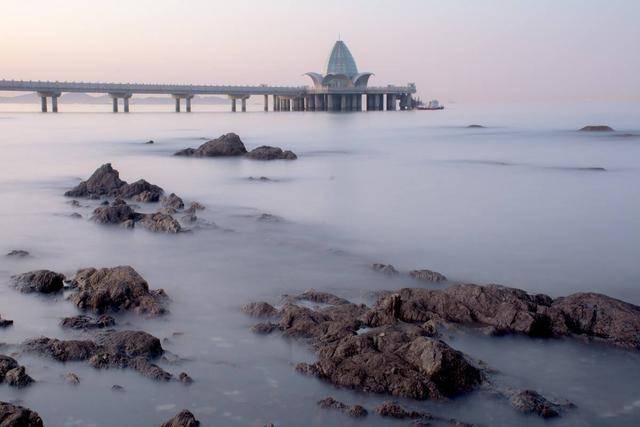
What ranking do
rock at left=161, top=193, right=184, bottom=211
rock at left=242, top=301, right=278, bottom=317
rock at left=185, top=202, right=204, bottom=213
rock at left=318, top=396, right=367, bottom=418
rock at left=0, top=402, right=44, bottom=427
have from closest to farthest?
1. rock at left=0, top=402, right=44, bottom=427
2. rock at left=318, top=396, right=367, bottom=418
3. rock at left=242, top=301, right=278, bottom=317
4. rock at left=185, top=202, right=204, bottom=213
5. rock at left=161, top=193, right=184, bottom=211

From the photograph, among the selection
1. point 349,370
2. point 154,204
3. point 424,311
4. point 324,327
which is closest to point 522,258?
point 424,311

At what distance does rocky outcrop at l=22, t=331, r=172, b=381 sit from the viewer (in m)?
6.46

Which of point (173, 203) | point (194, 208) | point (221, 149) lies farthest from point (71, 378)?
point (221, 149)

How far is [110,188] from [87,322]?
32.4ft

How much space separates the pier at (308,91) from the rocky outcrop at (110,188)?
7180 centimetres

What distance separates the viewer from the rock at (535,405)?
5691mm

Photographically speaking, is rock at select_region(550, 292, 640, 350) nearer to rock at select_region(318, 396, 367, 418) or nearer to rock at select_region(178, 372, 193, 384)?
rock at select_region(318, 396, 367, 418)

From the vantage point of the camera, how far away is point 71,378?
6.20 metres

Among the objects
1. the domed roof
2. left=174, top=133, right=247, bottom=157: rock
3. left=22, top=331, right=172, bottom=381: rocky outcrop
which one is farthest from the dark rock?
the domed roof

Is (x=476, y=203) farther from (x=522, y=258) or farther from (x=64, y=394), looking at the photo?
(x=64, y=394)

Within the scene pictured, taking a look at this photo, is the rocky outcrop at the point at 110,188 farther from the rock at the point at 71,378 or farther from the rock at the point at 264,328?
the rock at the point at 71,378

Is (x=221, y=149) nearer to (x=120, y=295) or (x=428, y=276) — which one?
(x=428, y=276)

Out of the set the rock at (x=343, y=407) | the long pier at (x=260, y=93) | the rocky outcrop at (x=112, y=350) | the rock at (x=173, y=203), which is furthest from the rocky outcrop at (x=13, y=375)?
the long pier at (x=260, y=93)

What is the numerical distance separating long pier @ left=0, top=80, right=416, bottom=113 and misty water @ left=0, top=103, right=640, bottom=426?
6258cm
